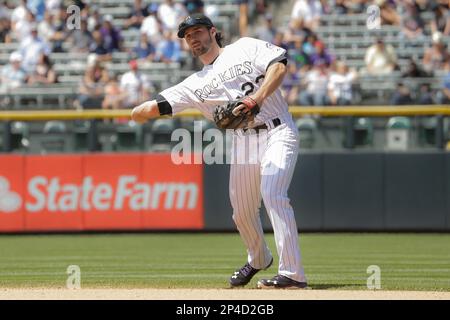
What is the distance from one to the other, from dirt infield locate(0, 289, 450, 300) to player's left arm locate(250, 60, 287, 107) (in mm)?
1328

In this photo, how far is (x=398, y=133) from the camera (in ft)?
45.2

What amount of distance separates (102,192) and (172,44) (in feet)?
10.9

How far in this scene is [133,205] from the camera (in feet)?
46.5

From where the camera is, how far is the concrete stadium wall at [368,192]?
45.0 feet

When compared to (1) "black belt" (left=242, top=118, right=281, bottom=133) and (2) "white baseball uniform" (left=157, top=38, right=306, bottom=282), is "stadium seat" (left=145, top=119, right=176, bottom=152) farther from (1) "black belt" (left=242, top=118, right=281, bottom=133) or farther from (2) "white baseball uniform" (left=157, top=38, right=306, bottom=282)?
(1) "black belt" (left=242, top=118, right=281, bottom=133)

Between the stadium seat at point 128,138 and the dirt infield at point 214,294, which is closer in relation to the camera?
the dirt infield at point 214,294

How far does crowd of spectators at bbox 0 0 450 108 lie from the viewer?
14351mm

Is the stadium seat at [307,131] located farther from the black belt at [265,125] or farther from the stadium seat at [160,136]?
the black belt at [265,125]

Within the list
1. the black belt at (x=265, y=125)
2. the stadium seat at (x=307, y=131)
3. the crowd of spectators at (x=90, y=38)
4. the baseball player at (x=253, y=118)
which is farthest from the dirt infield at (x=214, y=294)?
the crowd of spectators at (x=90, y=38)

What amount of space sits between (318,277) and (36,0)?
10872 mm

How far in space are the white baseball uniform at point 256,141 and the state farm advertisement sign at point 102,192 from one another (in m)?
6.24

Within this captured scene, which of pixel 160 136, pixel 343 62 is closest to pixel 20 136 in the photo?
pixel 160 136
